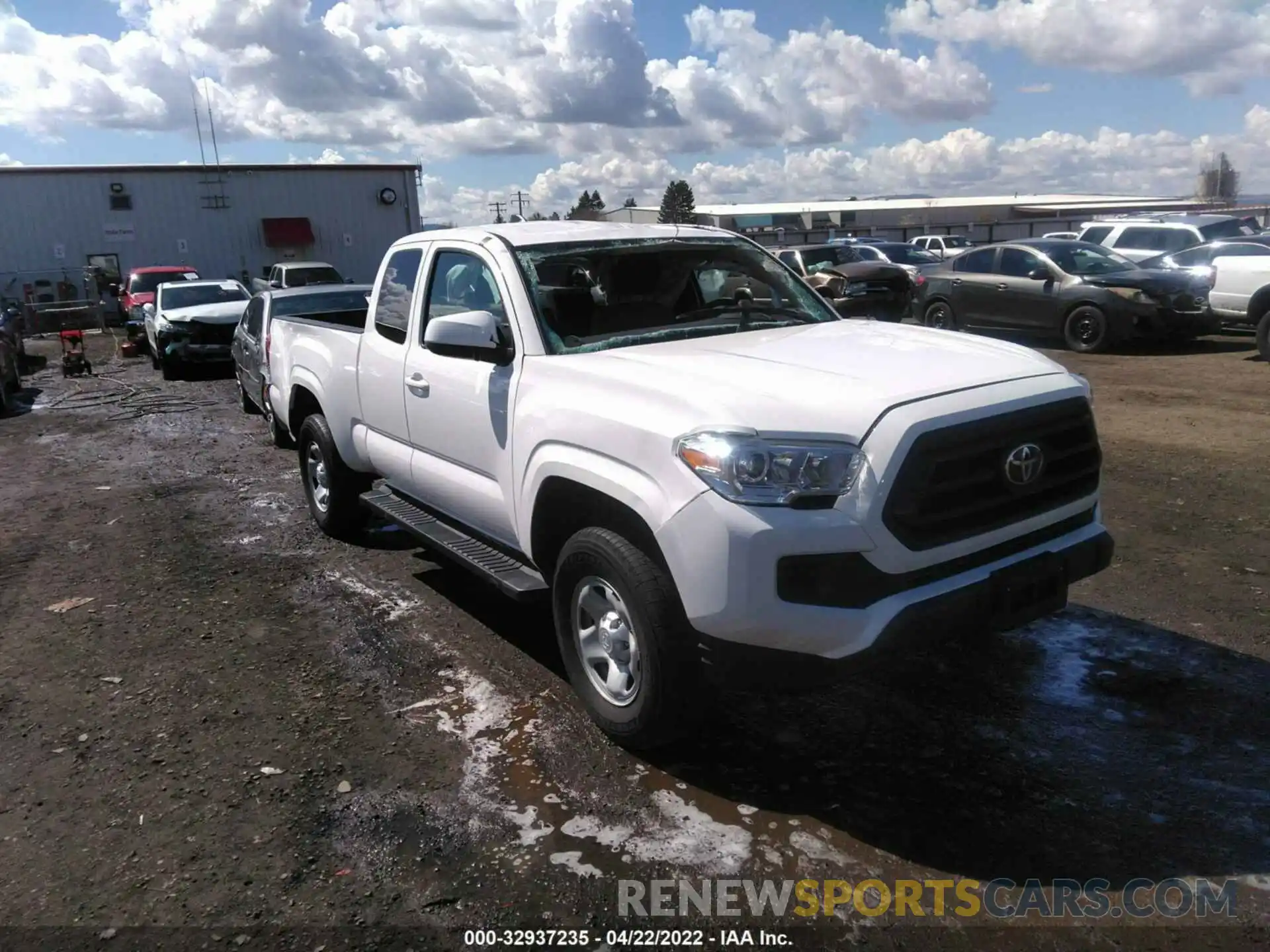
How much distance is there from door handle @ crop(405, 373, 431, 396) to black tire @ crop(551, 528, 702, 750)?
149cm

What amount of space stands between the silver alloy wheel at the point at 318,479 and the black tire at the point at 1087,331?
1166 centimetres

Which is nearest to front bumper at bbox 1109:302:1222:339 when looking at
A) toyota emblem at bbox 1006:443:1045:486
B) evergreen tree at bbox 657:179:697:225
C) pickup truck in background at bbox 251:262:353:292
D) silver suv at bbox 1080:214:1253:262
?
silver suv at bbox 1080:214:1253:262

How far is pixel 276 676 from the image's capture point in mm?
4703

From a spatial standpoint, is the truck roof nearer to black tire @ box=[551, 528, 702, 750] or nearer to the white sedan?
black tire @ box=[551, 528, 702, 750]

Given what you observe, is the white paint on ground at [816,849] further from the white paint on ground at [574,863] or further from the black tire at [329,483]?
the black tire at [329,483]

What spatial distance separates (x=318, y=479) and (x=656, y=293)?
134 inches

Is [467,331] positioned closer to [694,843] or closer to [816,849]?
[694,843]

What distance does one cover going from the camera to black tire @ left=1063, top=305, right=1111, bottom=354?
14148mm

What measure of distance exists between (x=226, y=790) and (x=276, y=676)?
1.04m

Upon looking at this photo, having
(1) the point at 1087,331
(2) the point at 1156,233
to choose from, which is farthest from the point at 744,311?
(2) the point at 1156,233

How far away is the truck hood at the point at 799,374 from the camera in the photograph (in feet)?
10.6

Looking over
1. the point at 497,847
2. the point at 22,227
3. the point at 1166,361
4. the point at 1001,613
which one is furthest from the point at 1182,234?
the point at 22,227

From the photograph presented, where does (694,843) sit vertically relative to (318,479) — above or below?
below

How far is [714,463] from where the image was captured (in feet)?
10.3
